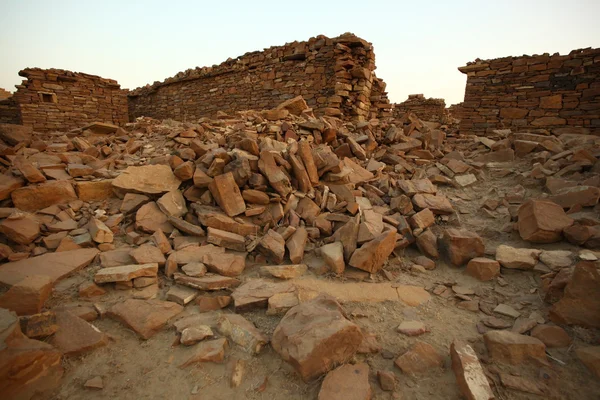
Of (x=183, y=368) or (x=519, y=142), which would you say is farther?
(x=519, y=142)

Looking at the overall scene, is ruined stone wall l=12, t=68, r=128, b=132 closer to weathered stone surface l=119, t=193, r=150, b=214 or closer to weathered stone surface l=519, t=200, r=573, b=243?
weathered stone surface l=119, t=193, r=150, b=214

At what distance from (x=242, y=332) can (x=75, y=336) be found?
1.15 m

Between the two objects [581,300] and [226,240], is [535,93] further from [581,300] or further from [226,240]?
[226,240]

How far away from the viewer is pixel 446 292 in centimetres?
276

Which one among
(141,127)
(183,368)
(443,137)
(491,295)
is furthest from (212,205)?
(443,137)

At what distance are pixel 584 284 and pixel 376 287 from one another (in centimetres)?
152

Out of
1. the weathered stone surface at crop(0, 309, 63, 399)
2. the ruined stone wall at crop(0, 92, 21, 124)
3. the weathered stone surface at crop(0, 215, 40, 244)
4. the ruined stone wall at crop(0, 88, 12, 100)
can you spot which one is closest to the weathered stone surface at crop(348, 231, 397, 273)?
the weathered stone surface at crop(0, 309, 63, 399)

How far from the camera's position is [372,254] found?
295 centimetres

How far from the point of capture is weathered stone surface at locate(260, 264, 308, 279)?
2902 millimetres

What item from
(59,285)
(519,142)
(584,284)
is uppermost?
(519,142)

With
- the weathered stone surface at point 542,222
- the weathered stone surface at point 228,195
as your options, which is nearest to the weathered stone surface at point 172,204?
the weathered stone surface at point 228,195

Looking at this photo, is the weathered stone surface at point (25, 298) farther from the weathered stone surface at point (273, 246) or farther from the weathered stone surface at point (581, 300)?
the weathered stone surface at point (581, 300)

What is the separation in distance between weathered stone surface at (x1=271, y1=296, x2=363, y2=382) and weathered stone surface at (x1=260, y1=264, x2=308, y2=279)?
0.75m

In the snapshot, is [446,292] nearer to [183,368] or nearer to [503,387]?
[503,387]
